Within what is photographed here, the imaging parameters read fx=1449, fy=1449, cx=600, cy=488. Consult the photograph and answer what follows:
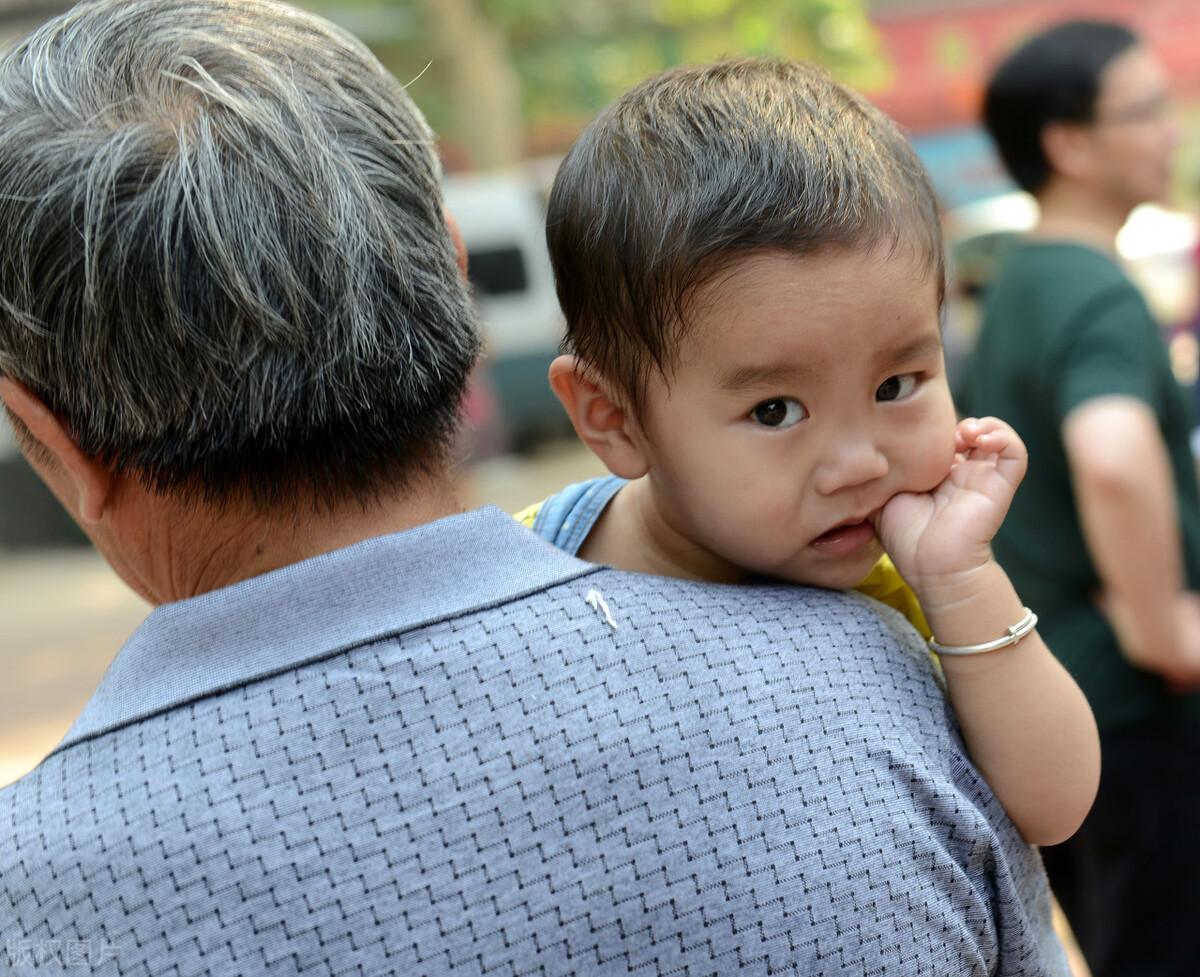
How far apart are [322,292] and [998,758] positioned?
740 mm

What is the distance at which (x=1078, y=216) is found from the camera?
114 inches

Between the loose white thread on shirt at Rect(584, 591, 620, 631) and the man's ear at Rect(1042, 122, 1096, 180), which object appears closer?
the loose white thread on shirt at Rect(584, 591, 620, 631)

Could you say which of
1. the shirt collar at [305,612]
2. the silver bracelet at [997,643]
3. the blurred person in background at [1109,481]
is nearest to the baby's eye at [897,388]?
the silver bracelet at [997,643]

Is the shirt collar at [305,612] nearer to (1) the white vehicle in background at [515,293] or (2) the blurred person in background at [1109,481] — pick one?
(2) the blurred person in background at [1109,481]

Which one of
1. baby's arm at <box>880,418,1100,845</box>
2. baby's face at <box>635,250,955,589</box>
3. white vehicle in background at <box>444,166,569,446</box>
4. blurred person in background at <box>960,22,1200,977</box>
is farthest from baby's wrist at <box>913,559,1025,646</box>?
white vehicle in background at <box>444,166,569,446</box>

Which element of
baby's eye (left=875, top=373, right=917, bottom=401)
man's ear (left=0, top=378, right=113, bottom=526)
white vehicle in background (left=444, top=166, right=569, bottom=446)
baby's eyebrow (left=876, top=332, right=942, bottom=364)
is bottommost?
white vehicle in background (left=444, top=166, right=569, bottom=446)

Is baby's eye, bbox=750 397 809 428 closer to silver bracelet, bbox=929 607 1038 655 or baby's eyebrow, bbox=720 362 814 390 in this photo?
baby's eyebrow, bbox=720 362 814 390

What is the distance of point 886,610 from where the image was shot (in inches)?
56.9

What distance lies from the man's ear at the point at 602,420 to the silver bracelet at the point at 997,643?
39cm

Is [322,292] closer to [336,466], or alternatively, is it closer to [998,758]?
[336,466]

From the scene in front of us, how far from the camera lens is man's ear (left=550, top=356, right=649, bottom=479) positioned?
1.60 metres

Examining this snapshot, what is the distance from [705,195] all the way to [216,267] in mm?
460

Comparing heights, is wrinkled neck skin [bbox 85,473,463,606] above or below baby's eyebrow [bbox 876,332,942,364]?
below

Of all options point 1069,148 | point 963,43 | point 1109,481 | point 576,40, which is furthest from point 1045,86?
point 963,43
